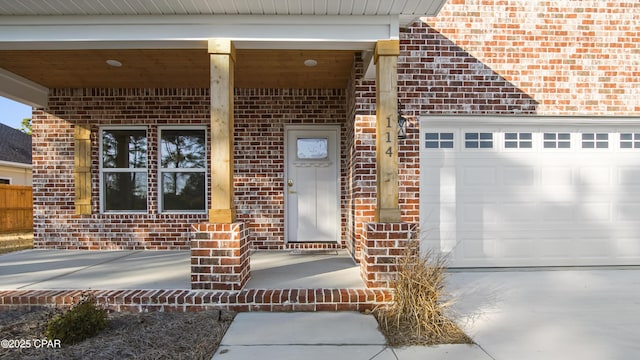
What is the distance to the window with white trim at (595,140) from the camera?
15.9ft

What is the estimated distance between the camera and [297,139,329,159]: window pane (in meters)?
5.76

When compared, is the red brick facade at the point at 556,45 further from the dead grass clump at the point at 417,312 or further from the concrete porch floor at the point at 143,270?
the concrete porch floor at the point at 143,270

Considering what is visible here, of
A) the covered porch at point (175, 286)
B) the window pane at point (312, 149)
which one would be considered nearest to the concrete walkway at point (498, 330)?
the covered porch at point (175, 286)

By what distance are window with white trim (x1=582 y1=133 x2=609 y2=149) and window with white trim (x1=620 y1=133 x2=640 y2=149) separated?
22 centimetres

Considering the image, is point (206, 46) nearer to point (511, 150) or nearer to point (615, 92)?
point (511, 150)

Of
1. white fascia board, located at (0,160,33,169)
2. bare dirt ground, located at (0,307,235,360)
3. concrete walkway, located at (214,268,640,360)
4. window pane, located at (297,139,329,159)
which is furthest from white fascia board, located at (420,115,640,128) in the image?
white fascia board, located at (0,160,33,169)

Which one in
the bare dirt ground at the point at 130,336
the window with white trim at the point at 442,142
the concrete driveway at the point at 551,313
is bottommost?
the concrete driveway at the point at 551,313

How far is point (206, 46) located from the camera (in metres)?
3.64

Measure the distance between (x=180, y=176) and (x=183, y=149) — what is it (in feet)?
1.51

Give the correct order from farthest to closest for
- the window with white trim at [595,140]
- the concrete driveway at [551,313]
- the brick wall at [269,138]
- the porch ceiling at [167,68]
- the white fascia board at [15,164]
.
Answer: the white fascia board at [15,164], the brick wall at [269,138], the window with white trim at [595,140], the porch ceiling at [167,68], the concrete driveway at [551,313]

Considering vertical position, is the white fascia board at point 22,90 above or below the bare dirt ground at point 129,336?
above

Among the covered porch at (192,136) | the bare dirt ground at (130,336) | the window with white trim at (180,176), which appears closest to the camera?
the bare dirt ground at (130,336)

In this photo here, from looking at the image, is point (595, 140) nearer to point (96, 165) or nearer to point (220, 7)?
point (220, 7)

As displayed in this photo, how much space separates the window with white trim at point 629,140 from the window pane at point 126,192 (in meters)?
7.28
